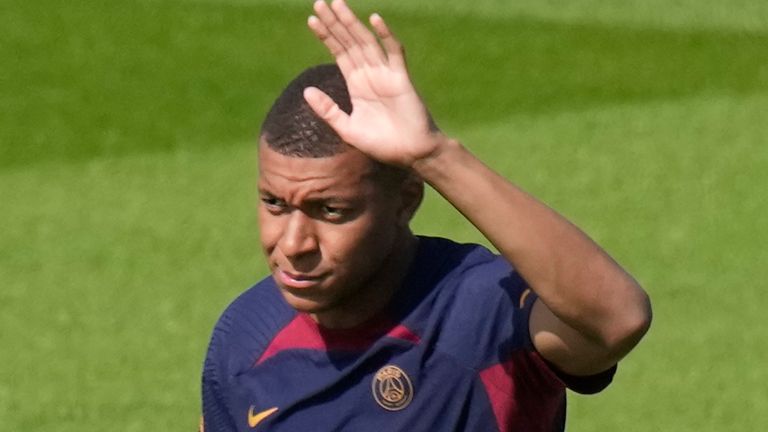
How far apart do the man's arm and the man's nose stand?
284 millimetres

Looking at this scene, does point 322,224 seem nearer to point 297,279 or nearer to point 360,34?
point 297,279

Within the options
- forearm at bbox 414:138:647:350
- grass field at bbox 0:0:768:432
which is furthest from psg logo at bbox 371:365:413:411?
grass field at bbox 0:0:768:432

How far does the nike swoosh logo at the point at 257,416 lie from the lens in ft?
14.9

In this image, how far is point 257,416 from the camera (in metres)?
4.55

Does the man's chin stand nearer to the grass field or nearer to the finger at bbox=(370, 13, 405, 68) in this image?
the finger at bbox=(370, 13, 405, 68)

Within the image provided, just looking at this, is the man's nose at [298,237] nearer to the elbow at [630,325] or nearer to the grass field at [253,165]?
the elbow at [630,325]

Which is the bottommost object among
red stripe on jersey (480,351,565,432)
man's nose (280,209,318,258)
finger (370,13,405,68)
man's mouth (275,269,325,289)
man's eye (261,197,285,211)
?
red stripe on jersey (480,351,565,432)

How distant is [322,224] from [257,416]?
592 mm

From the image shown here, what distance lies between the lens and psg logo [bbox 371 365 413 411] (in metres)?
4.38

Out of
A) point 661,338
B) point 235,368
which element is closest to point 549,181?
point 661,338

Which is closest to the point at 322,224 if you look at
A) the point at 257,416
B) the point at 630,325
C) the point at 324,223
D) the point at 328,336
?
the point at 324,223

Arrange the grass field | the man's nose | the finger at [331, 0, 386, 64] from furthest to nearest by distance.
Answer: the grass field → the man's nose → the finger at [331, 0, 386, 64]

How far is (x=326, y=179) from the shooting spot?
13.9 ft

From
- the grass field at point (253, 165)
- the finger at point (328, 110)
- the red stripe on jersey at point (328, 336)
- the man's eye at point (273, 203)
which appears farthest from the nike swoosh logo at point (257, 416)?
the grass field at point (253, 165)
